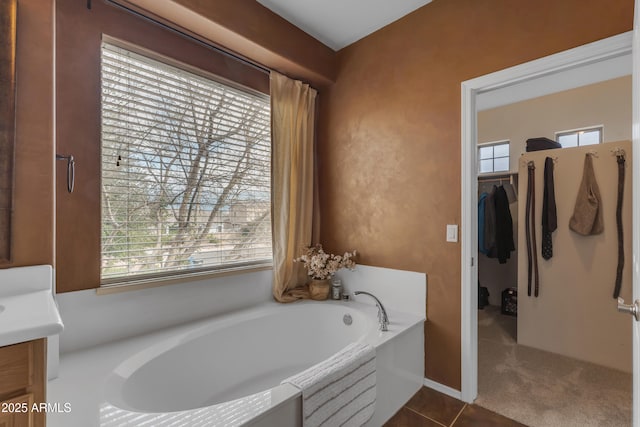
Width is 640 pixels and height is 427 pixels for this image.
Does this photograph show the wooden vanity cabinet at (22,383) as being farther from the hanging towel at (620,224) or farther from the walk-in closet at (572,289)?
the hanging towel at (620,224)

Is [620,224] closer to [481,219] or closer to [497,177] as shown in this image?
[481,219]

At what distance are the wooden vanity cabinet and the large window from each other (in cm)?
467

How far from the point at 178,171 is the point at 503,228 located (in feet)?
11.3

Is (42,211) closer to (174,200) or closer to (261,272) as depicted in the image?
(174,200)

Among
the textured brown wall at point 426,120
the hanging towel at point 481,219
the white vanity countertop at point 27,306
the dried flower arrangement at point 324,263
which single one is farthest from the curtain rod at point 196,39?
the hanging towel at point 481,219

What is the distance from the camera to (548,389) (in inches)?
80.4

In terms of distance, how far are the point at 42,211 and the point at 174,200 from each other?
2.38 feet

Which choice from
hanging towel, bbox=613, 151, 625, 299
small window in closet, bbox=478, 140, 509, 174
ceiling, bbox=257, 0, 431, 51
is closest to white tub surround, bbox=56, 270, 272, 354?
ceiling, bbox=257, 0, 431, 51

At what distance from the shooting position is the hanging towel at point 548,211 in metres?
2.62

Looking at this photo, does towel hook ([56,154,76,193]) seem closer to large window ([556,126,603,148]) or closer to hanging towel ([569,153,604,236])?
hanging towel ([569,153,604,236])

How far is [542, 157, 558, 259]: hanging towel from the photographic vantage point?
103 inches

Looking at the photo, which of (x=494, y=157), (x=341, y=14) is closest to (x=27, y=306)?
(x=341, y=14)

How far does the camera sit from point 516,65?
1733 mm

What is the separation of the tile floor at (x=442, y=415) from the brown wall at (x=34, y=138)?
6.20 feet
